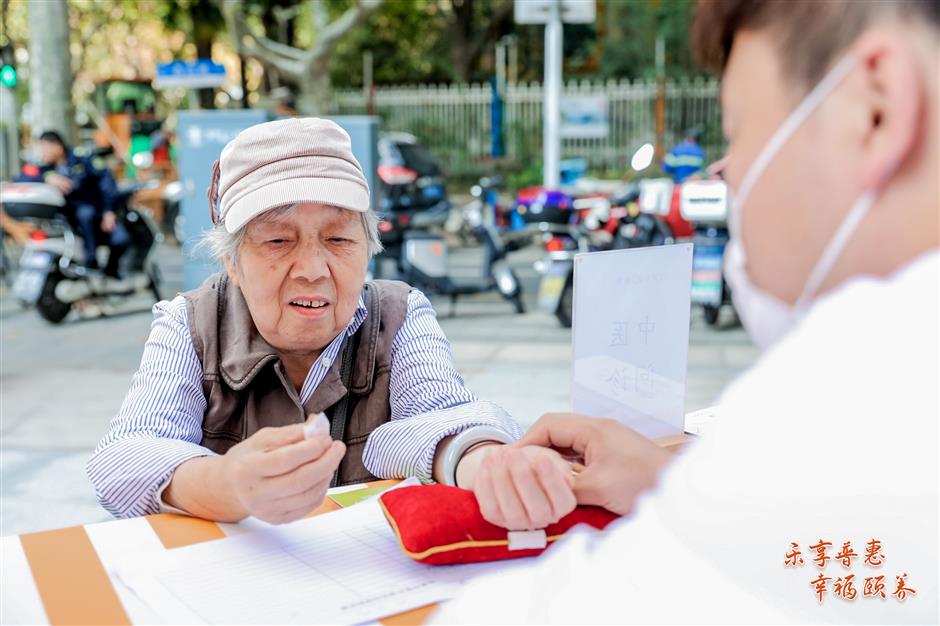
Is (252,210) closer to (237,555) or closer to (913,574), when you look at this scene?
(237,555)

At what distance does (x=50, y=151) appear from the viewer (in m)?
8.19

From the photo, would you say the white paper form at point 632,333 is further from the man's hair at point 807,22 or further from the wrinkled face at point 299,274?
the man's hair at point 807,22

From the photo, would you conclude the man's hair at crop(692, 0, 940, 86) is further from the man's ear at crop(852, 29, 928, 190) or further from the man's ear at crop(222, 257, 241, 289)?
the man's ear at crop(222, 257, 241, 289)

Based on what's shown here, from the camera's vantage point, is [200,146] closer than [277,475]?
No

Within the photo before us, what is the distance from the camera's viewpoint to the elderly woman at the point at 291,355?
1694 mm

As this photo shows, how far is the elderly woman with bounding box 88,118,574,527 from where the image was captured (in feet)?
5.56

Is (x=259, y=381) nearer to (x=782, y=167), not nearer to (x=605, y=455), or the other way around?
(x=605, y=455)

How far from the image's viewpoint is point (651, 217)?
711 centimetres

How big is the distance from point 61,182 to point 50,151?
1.65 ft

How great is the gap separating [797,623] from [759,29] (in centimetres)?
52

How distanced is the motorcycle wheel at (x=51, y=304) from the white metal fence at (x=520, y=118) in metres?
10.5

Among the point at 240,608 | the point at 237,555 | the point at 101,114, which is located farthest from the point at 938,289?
the point at 101,114

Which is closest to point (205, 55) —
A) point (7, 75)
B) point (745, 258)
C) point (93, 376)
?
point (7, 75)

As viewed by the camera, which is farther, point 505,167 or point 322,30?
point 505,167
